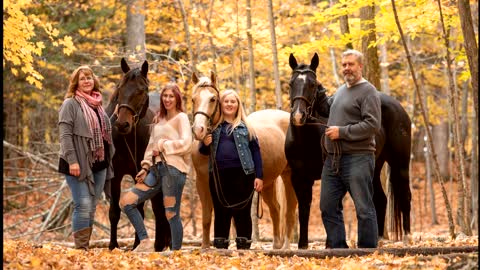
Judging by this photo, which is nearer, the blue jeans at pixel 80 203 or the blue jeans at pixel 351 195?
the blue jeans at pixel 351 195

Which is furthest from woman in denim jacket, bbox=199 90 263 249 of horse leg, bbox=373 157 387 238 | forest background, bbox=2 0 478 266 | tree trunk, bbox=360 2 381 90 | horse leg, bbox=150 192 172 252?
tree trunk, bbox=360 2 381 90

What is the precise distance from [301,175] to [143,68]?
2412mm

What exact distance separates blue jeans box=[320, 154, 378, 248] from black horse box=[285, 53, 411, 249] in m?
0.81

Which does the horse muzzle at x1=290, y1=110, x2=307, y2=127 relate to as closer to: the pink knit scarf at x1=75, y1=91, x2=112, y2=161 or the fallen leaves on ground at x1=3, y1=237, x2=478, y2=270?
the fallen leaves on ground at x1=3, y1=237, x2=478, y2=270

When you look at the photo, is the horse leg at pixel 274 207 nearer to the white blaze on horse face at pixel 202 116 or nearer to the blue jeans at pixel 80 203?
the white blaze on horse face at pixel 202 116

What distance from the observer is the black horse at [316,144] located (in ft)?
27.6

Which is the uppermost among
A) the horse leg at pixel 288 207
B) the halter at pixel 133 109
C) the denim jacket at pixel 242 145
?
the halter at pixel 133 109

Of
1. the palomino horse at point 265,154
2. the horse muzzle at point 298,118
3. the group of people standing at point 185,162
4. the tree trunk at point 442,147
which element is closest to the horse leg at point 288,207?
the palomino horse at point 265,154

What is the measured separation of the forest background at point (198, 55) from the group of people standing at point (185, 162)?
5.06 feet

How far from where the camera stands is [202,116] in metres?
8.09

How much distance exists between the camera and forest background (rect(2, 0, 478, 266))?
38.2ft

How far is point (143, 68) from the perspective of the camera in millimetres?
8875

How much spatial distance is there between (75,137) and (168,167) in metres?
1.13

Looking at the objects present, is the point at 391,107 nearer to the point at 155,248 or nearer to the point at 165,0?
the point at 155,248
